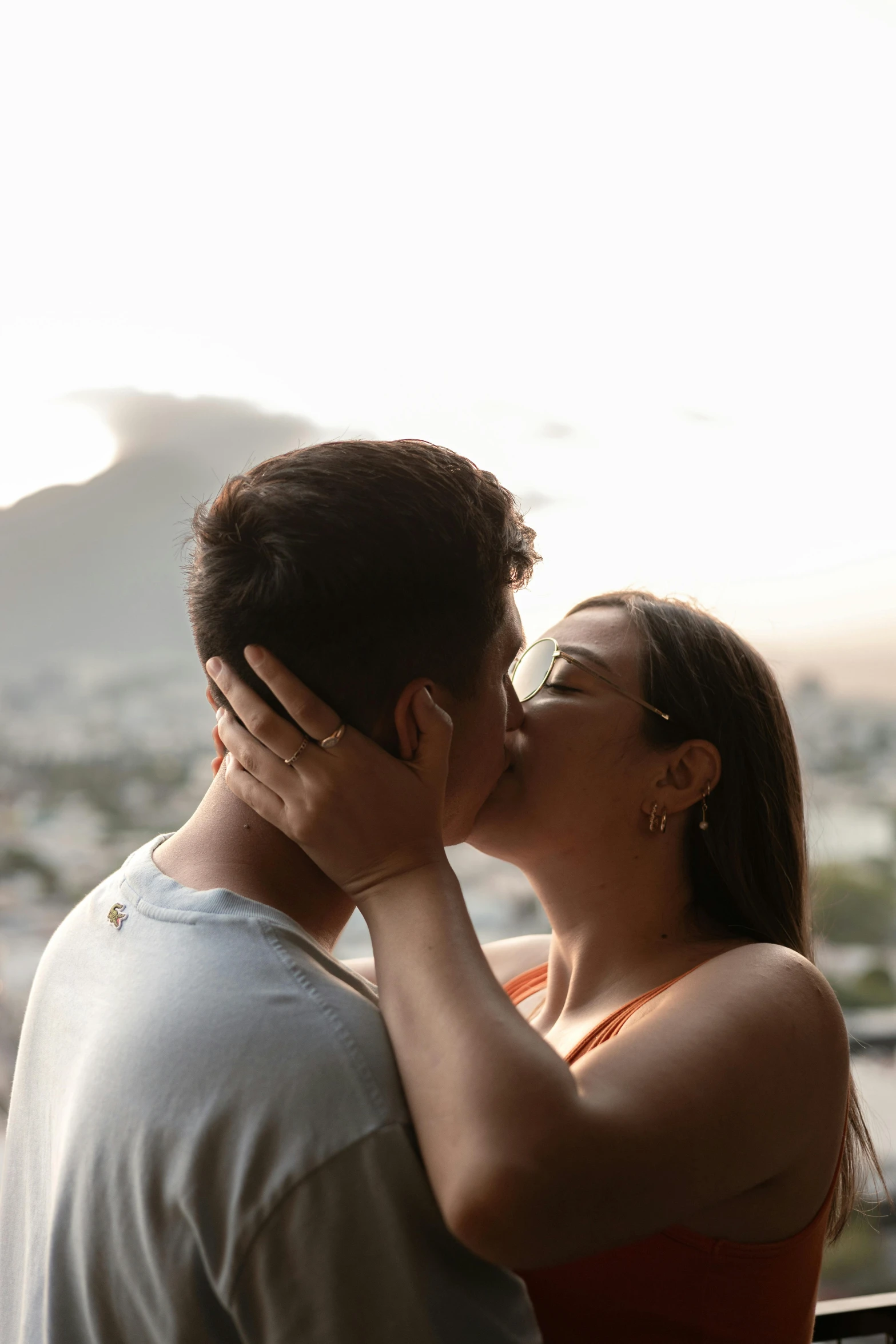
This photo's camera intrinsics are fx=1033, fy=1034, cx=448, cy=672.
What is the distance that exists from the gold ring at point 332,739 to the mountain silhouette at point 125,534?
2.69ft

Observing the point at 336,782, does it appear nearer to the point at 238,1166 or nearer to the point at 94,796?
the point at 238,1166

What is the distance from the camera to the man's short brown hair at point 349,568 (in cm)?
90

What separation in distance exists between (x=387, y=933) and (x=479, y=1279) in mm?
291

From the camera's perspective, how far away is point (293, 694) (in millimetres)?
915

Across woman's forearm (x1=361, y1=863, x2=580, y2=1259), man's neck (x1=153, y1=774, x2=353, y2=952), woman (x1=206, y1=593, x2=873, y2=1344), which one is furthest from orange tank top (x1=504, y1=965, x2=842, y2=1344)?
man's neck (x1=153, y1=774, x2=353, y2=952)

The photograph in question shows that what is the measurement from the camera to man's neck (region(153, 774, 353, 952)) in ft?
3.09

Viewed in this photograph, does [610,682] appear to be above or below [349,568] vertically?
below

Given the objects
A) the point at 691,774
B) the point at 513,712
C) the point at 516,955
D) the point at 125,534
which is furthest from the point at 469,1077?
the point at 125,534

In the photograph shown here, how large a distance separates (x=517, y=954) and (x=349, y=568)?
1.03 meters

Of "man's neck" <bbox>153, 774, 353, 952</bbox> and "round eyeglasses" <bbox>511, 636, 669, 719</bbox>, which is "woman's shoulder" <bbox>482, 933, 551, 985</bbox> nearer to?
"round eyeglasses" <bbox>511, 636, 669, 719</bbox>

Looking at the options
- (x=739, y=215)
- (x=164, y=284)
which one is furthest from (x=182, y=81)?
(x=739, y=215)

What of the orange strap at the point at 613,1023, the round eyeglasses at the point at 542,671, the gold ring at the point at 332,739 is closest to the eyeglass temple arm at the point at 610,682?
the round eyeglasses at the point at 542,671

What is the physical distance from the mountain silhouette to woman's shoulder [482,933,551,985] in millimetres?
725

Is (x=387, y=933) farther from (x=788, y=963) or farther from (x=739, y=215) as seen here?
(x=739, y=215)
